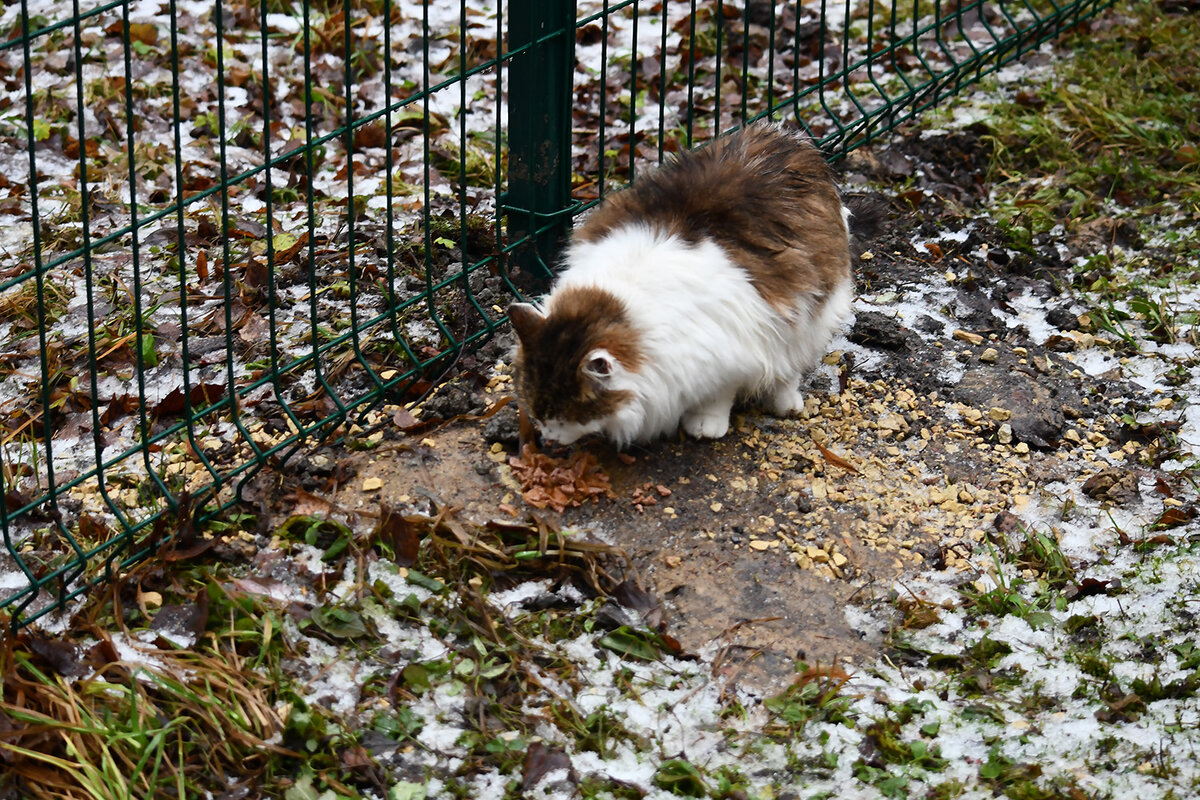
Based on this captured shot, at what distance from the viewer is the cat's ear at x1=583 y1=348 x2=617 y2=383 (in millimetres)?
4051

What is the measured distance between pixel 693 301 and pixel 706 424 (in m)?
0.51

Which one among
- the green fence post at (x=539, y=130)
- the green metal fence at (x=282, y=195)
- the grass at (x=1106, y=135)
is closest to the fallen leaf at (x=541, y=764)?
the green metal fence at (x=282, y=195)

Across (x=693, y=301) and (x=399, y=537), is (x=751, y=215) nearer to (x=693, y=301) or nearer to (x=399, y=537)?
(x=693, y=301)

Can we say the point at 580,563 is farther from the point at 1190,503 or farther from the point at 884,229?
the point at 884,229

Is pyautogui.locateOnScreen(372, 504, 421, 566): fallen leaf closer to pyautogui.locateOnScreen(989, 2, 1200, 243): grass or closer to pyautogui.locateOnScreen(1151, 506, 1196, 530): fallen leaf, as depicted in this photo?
pyautogui.locateOnScreen(1151, 506, 1196, 530): fallen leaf

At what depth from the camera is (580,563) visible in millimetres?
4062

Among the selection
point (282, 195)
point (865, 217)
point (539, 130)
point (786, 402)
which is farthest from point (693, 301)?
point (282, 195)

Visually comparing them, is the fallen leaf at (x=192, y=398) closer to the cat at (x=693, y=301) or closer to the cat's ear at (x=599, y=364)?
the cat at (x=693, y=301)

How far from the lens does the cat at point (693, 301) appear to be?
4.19 metres

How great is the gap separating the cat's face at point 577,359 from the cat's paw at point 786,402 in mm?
764

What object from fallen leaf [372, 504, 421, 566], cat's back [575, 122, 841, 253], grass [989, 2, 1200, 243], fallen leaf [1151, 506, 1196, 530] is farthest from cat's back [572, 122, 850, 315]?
grass [989, 2, 1200, 243]

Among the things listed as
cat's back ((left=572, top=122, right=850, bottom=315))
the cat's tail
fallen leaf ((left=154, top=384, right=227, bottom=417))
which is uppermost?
cat's back ((left=572, top=122, right=850, bottom=315))

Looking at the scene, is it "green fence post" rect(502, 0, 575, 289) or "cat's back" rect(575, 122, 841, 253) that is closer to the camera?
"cat's back" rect(575, 122, 841, 253)

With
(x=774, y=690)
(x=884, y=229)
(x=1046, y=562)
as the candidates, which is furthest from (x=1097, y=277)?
(x=774, y=690)
